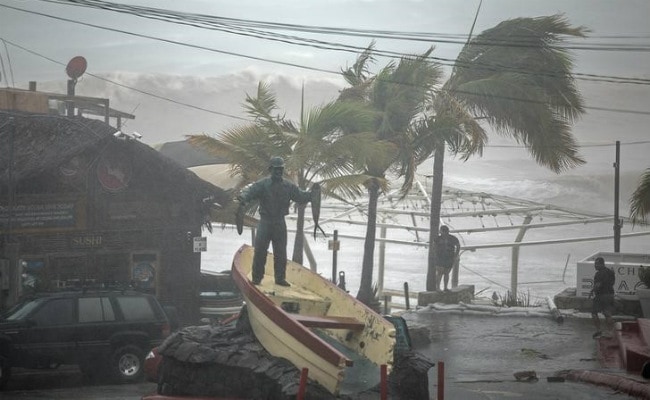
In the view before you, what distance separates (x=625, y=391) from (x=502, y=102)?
15.3 m

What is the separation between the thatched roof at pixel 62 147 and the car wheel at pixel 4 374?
7262mm

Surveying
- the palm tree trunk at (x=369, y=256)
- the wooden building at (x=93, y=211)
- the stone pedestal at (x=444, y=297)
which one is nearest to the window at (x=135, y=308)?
the wooden building at (x=93, y=211)

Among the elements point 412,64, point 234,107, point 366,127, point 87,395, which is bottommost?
point 87,395

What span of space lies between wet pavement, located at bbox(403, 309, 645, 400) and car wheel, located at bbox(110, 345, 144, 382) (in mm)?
5362

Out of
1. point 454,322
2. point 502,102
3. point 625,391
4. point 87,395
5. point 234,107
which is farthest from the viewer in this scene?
point 234,107

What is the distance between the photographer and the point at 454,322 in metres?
23.9

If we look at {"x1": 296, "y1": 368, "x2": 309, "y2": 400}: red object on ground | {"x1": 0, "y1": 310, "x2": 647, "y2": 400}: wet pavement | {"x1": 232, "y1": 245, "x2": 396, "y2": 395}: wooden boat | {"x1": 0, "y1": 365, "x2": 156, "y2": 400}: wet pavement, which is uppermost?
{"x1": 232, "y1": 245, "x2": 396, "y2": 395}: wooden boat

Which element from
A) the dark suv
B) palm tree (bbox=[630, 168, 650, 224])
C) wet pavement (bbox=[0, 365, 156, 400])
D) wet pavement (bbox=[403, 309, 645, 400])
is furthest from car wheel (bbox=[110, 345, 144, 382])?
palm tree (bbox=[630, 168, 650, 224])

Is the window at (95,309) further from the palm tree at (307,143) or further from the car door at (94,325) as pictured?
→ the palm tree at (307,143)

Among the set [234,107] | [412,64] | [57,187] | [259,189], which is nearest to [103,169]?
[57,187]

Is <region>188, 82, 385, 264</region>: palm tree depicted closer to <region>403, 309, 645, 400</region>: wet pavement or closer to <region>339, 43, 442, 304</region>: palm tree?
<region>339, 43, 442, 304</region>: palm tree

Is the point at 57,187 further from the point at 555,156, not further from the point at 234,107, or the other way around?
the point at 234,107

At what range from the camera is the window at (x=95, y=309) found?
18.2m

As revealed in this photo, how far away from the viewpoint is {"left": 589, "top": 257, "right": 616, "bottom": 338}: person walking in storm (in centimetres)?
2070
